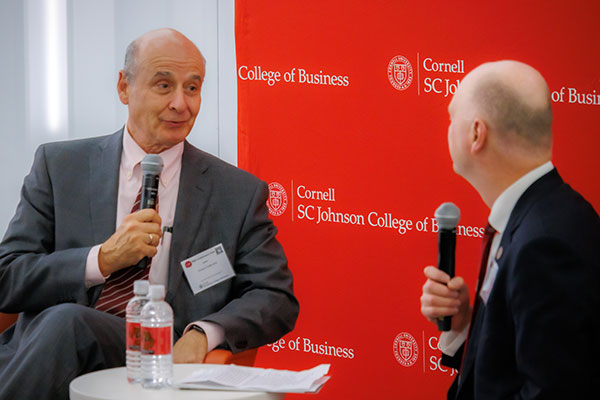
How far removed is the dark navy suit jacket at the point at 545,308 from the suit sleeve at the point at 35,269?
1498 millimetres

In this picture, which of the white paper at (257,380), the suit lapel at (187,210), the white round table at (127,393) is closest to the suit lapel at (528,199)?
the white paper at (257,380)

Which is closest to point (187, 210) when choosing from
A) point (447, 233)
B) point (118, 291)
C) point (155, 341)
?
point (118, 291)

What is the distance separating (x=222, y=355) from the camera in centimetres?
257

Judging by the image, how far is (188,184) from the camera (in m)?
3.01

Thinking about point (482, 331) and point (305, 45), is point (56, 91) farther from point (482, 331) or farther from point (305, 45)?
point (482, 331)

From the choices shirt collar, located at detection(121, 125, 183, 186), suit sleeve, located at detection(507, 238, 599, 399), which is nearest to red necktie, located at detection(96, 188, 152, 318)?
shirt collar, located at detection(121, 125, 183, 186)

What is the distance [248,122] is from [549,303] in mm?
2521

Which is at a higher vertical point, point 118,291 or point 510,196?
point 510,196

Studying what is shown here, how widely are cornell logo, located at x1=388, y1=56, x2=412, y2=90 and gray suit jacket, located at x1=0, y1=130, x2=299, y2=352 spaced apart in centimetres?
97

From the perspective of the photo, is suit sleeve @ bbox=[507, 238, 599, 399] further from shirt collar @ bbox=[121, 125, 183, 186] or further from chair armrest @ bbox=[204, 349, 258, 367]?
shirt collar @ bbox=[121, 125, 183, 186]

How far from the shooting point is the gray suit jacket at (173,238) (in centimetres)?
271

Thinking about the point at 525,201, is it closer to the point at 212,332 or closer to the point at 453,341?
the point at 453,341

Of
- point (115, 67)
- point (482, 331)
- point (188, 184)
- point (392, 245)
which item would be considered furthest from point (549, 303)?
point (115, 67)

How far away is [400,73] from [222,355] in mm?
1735
